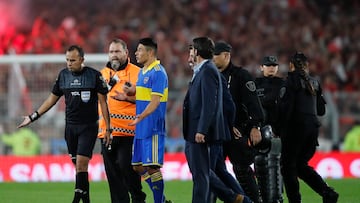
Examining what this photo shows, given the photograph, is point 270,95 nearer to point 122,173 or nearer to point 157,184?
point 122,173

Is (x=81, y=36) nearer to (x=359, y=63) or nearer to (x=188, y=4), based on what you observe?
(x=188, y=4)

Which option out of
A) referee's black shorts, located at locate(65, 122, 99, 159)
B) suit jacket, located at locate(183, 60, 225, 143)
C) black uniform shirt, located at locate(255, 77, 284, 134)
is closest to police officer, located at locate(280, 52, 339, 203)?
black uniform shirt, located at locate(255, 77, 284, 134)

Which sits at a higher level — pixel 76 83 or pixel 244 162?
pixel 76 83

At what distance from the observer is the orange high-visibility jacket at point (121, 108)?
13961 millimetres

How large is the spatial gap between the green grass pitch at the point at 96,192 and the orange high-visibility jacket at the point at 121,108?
2.19 m

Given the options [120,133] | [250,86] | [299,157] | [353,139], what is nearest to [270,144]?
[299,157]

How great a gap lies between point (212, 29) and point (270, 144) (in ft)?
55.5

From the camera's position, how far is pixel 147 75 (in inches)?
515

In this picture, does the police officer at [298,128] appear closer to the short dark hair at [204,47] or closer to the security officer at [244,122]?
the security officer at [244,122]

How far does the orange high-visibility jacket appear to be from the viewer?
550 inches

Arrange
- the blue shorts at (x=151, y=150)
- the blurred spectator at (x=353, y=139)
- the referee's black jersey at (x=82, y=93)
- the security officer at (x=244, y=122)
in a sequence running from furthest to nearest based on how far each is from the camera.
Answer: the blurred spectator at (x=353, y=139), the referee's black jersey at (x=82, y=93), the security officer at (x=244, y=122), the blue shorts at (x=151, y=150)

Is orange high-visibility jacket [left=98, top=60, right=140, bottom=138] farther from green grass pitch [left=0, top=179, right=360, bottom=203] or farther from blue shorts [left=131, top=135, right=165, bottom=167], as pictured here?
green grass pitch [left=0, top=179, right=360, bottom=203]

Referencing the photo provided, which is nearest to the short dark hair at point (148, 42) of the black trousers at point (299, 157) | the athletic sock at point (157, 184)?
the athletic sock at point (157, 184)

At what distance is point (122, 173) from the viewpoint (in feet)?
45.9
